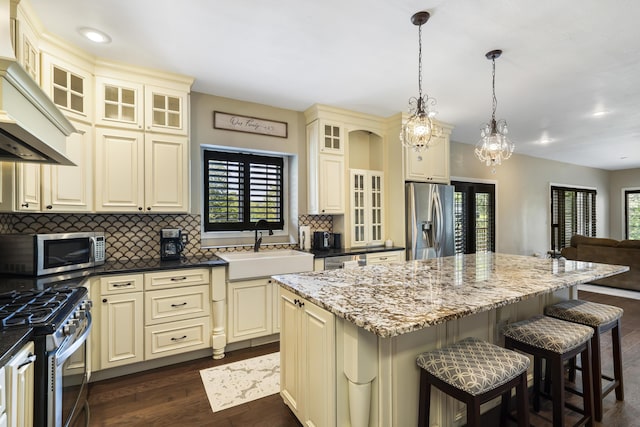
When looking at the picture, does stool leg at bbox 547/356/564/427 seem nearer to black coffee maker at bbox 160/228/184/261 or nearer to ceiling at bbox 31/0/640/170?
ceiling at bbox 31/0/640/170

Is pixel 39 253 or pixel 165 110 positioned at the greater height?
pixel 165 110

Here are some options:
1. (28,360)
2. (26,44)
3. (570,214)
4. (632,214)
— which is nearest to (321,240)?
(28,360)

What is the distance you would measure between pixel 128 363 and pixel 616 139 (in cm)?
796

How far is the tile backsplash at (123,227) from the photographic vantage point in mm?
2578

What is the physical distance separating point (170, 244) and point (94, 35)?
5.92 feet

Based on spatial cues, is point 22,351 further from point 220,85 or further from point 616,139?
point 616,139

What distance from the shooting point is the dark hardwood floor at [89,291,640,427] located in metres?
1.99

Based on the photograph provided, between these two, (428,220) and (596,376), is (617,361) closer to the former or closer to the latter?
(596,376)

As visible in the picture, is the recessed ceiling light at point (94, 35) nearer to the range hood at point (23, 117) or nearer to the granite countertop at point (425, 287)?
the range hood at point (23, 117)

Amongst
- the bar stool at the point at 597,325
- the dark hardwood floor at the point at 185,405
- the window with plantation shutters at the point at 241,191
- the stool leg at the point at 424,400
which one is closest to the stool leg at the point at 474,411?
the stool leg at the point at 424,400

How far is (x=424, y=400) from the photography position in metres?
1.47

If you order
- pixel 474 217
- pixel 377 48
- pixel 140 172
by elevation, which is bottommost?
pixel 474 217

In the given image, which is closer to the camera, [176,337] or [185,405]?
[185,405]

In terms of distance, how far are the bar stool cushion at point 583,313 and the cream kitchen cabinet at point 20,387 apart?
3.03m
